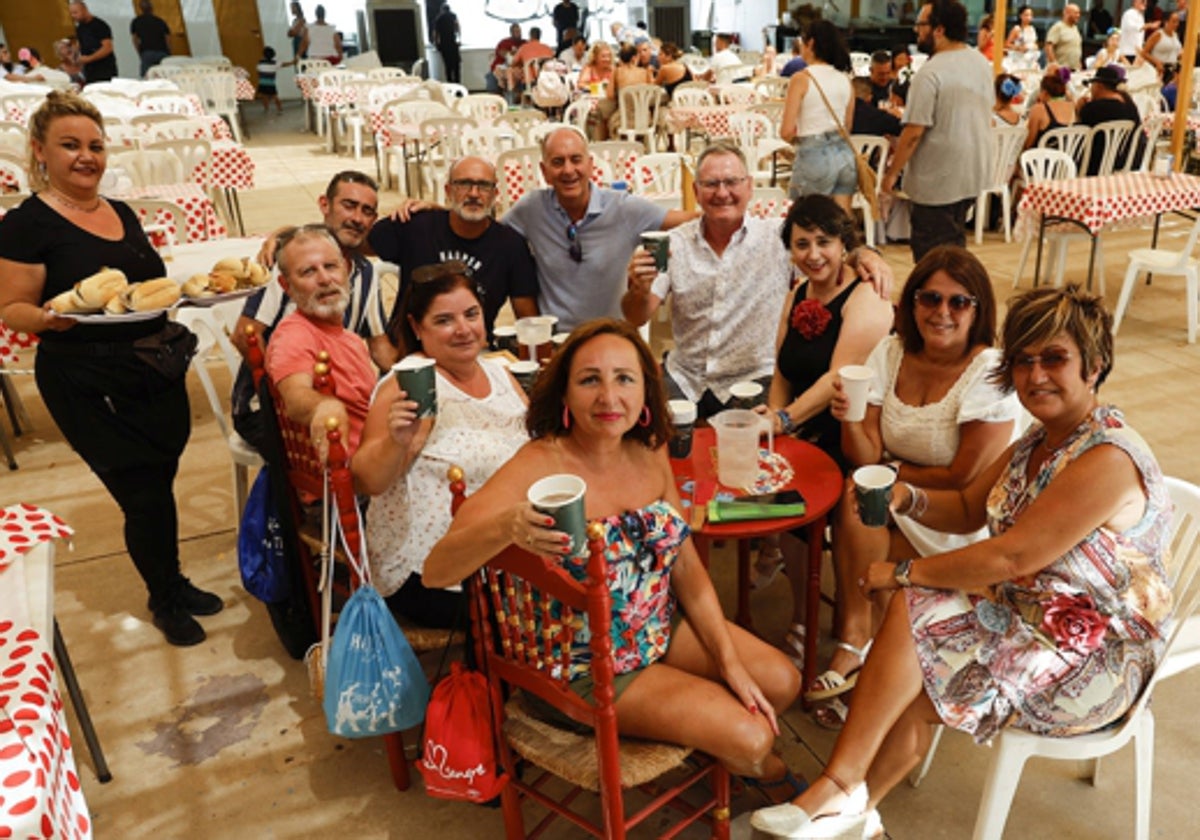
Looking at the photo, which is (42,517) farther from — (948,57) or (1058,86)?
(1058,86)

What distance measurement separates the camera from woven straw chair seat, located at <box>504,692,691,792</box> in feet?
5.85

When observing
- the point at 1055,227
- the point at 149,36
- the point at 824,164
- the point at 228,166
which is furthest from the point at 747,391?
the point at 149,36

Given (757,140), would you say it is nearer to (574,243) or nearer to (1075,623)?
(574,243)

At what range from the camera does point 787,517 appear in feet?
7.33

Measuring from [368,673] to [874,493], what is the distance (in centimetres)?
118

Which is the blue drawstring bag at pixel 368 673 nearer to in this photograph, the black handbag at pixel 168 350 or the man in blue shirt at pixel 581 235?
the black handbag at pixel 168 350

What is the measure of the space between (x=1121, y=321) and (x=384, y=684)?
5077 millimetres

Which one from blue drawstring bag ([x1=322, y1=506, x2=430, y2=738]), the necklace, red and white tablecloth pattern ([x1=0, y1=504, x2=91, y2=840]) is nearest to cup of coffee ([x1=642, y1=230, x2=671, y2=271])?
blue drawstring bag ([x1=322, y1=506, x2=430, y2=738])

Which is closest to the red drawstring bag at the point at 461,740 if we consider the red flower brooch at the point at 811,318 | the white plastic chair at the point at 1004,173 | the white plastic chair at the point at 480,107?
the red flower brooch at the point at 811,318

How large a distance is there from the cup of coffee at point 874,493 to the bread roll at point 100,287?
213cm

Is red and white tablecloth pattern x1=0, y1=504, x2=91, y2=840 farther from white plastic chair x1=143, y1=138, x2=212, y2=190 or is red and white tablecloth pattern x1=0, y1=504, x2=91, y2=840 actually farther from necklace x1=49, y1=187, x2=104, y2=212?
white plastic chair x1=143, y1=138, x2=212, y2=190

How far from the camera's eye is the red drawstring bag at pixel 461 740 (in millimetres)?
1854

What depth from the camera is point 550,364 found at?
196cm

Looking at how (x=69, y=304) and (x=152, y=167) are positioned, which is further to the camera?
(x=152, y=167)
